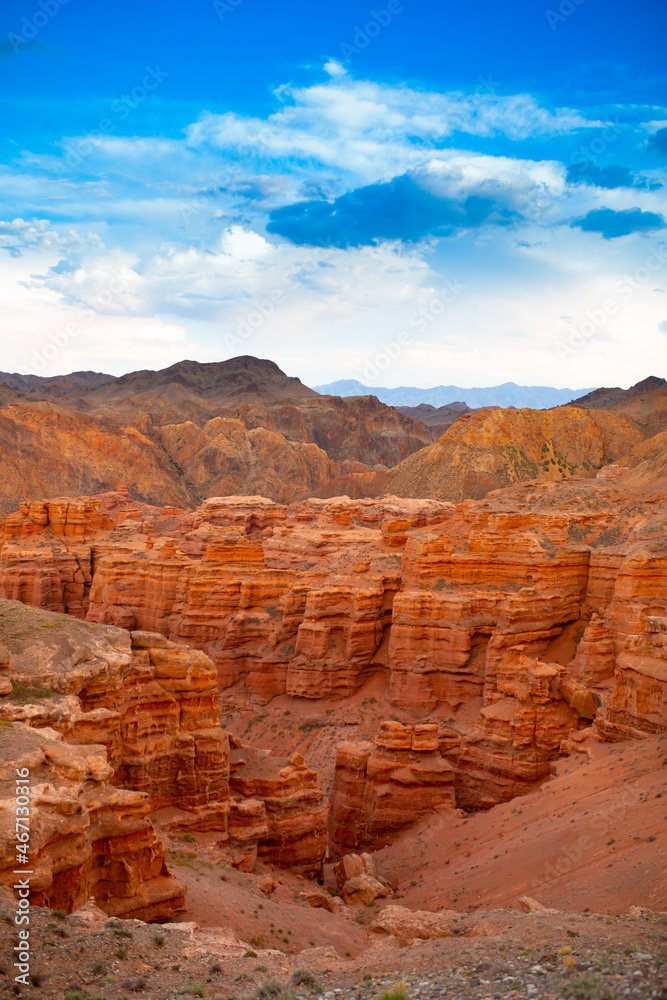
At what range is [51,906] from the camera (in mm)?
15867

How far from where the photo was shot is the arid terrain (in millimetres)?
14516

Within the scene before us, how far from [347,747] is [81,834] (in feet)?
61.6

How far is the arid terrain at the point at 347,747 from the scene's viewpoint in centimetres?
1452

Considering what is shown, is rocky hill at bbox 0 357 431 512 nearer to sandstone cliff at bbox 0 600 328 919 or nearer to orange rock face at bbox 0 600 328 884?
orange rock face at bbox 0 600 328 884

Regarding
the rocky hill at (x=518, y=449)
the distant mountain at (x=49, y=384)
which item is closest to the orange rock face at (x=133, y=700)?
the rocky hill at (x=518, y=449)

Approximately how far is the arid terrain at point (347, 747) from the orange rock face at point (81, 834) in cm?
7

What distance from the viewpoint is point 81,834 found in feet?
54.2

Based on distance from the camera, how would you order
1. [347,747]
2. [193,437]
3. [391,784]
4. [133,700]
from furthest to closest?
[193,437]
[347,747]
[391,784]
[133,700]

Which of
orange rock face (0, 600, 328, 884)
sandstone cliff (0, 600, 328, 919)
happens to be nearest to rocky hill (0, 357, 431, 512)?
orange rock face (0, 600, 328, 884)

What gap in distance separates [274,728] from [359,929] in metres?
20.8

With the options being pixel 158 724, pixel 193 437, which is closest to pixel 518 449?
pixel 193 437

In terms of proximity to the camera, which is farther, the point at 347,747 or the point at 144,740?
the point at 347,747

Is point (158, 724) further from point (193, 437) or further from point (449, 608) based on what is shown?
point (193, 437)

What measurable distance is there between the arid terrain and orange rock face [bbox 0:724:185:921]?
7 centimetres
